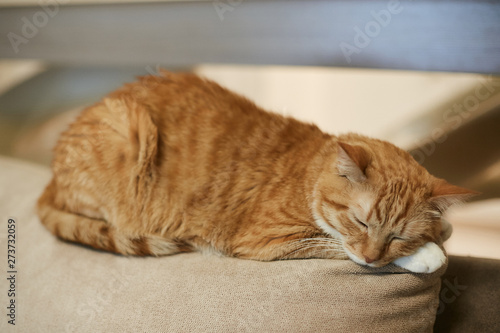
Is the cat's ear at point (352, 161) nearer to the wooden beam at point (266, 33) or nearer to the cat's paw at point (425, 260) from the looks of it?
the cat's paw at point (425, 260)

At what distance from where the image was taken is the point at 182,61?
2424 mm

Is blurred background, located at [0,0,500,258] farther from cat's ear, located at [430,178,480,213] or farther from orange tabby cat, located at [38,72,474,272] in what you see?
cat's ear, located at [430,178,480,213]

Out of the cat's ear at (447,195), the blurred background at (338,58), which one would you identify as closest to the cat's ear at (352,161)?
the cat's ear at (447,195)

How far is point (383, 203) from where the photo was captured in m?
1.18

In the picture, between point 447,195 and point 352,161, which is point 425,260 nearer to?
point 447,195

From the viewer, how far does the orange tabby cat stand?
136 cm

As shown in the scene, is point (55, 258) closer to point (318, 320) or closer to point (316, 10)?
point (318, 320)

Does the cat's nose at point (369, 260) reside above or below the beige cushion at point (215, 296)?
above

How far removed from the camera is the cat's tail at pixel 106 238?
1.47 meters

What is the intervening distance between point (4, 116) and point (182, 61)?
176 cm

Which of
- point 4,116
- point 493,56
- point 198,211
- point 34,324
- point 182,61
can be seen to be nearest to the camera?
point 34,324

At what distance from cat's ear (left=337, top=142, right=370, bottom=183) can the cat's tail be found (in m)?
0.66

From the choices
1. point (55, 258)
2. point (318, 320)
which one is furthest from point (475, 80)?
point (55, 258)

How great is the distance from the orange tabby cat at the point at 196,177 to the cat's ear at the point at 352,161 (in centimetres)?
8
